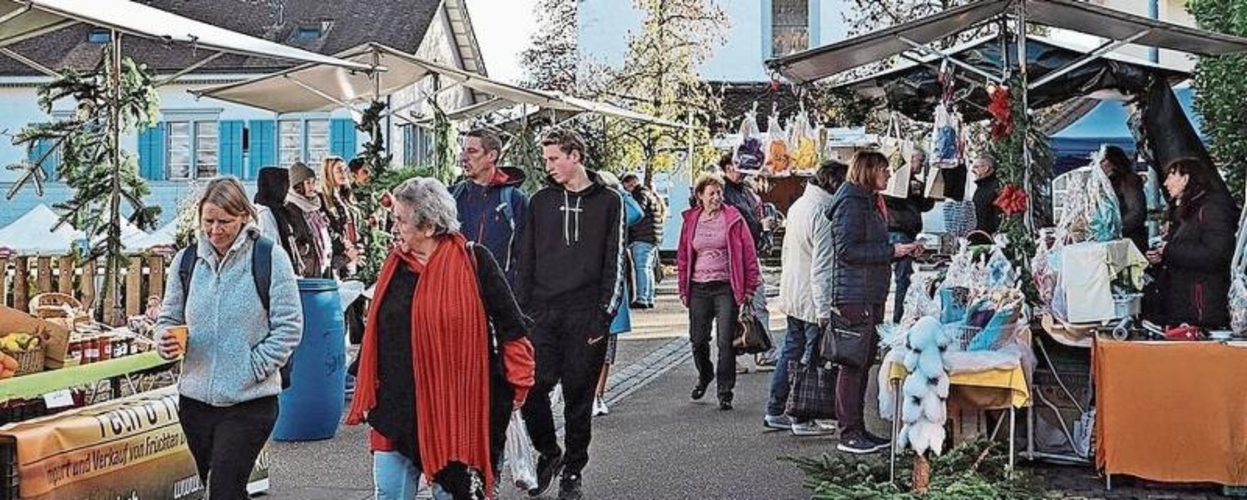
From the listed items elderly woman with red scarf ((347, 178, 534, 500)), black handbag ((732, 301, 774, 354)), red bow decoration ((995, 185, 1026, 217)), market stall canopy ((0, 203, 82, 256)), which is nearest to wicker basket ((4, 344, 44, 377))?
elderly woman with red scarf ((347, 178, 534, 500))

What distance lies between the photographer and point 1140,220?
406 inches

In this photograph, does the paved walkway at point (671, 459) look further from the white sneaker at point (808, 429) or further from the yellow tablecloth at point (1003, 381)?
the yellow tablecloth at point (1003, 381)

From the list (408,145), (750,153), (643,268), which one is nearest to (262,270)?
(750,153)

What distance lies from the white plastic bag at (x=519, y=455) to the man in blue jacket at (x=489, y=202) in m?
1.09

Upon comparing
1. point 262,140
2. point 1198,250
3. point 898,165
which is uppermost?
point 262,140

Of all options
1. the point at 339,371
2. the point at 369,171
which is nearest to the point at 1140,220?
the point at 339,371

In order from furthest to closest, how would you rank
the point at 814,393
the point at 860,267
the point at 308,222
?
the point at 308,222, the point at 814,393, the point at 860,267

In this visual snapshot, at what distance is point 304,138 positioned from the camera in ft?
103

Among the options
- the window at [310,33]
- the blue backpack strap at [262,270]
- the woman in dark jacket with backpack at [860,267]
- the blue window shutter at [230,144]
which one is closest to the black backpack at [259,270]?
the blue backpack strap at [262,270]

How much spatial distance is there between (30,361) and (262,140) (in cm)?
2549

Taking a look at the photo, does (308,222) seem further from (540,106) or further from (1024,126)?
(540,106)

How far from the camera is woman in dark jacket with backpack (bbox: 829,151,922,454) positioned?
8578 mm

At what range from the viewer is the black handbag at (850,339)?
8.66m

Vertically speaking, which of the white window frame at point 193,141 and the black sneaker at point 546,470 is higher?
the white window frame at point 193,141
